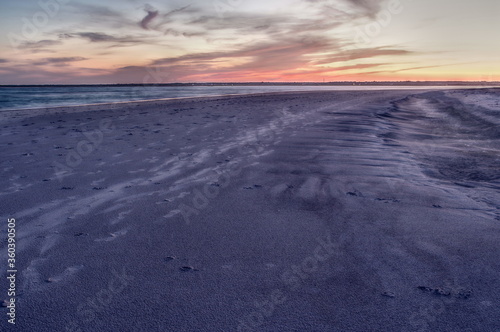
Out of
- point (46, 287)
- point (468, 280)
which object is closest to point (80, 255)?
point (46, 287)

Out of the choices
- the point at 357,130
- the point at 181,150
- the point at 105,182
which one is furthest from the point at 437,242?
the point at 357,130

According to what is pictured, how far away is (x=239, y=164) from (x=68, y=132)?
6809 mm

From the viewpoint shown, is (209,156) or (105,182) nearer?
(105,182)

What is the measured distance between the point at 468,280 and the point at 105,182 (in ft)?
16.0

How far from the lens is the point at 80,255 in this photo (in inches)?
123

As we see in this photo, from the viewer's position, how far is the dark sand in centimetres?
235

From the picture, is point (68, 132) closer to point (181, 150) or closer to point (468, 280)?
point (181, 150)

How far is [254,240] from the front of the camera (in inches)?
135

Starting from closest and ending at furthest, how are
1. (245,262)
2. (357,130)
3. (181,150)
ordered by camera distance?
(245,262), (181,150), (357,130)

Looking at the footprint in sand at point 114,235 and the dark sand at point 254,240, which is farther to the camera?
the footprint in sand at point 114,235

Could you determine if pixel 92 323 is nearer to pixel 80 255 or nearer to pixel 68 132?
pixel 80 255

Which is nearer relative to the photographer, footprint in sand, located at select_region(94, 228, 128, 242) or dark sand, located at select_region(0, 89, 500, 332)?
dark sand, located at select_region(0, 89, 500, 332)

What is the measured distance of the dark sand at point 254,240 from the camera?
2348 mm

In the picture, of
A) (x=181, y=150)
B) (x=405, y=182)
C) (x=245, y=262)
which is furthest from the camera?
(x=181, y=150)
